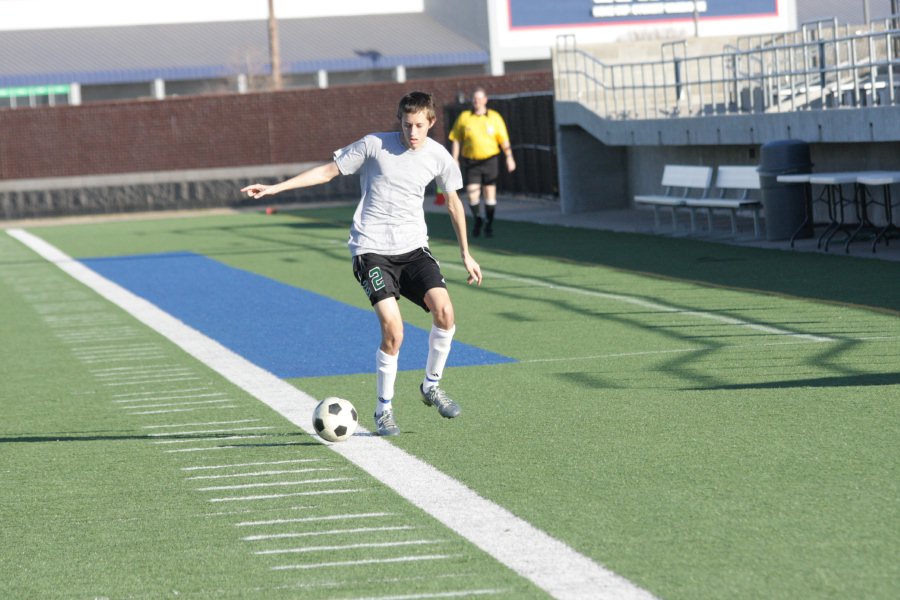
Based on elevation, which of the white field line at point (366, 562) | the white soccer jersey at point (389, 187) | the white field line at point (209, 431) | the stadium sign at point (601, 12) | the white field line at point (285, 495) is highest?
the stadium sign at point (601, 12)

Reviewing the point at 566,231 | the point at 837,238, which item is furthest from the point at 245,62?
the point at 837,238

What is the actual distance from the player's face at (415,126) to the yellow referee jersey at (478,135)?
14.9 metres

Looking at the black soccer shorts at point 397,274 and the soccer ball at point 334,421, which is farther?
the black soccer shorts at point 397,274

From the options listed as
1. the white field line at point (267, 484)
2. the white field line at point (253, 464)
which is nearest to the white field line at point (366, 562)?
the white field line at point (267, 484)

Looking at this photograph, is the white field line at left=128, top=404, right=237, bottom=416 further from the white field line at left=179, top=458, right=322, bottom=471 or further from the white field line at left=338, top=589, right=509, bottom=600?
the white field line at left=338, top=589, right=509, bottom=600

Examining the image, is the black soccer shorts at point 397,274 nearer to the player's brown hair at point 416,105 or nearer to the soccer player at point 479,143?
the player's brown hair at point 416,105

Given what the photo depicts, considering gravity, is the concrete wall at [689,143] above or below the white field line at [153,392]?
above

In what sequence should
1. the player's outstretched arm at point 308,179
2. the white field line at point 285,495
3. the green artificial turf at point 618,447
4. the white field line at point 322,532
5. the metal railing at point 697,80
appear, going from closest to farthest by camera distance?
the green artificial turf at point 618,447
the white field line at point 322,532
the white field line at point 285,495
the player's outstretched arm at point 308,179
the metal railing at point 697,80

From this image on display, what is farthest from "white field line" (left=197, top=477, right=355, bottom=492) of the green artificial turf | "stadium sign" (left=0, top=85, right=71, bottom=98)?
"stadium sign" (left=0, top=85, right=71, bottom=98)

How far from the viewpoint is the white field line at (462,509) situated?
5.41 m

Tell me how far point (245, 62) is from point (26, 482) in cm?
5609

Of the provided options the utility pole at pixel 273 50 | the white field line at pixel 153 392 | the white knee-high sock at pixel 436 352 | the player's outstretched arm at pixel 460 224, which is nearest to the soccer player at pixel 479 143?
the white field line at pixel 153 392

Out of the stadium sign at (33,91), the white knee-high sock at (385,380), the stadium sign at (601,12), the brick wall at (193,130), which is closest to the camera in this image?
the white knee-high sock at (385,380)

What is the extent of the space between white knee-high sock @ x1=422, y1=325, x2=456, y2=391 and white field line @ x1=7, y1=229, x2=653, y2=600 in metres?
0.58
